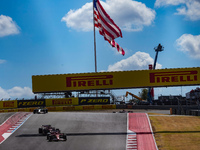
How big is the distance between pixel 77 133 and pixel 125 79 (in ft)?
21.8

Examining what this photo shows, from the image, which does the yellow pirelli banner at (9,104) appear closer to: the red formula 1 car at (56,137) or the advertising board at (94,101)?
the advertising board at (94,101)

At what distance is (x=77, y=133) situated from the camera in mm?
21891

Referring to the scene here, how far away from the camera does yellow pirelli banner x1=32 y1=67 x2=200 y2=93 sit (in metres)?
24.6

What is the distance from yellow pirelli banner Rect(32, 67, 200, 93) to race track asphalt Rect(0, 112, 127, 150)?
332 cm

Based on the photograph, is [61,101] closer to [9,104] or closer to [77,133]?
[9,104]

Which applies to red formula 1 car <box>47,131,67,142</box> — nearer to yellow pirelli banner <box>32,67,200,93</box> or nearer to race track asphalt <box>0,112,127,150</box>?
race track asphalt <box>0,112,127,150</box>

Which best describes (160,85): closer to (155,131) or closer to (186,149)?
(155,131)

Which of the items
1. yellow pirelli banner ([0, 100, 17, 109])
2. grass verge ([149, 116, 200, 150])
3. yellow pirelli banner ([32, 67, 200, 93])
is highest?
yellow pirelli banner ([32, 67, 200, 93])

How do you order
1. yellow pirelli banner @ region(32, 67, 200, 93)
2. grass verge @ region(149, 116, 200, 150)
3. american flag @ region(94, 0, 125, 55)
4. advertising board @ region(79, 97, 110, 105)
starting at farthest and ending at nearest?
1. advertising board @ region(79, 97, 110, 105)
2. american flag @ region(94, 0, 125, 55)
3. yellow pirelli banner @ region(32, 67, 200, 93)
4. grass verge @ region(149, 116, 200, 150)

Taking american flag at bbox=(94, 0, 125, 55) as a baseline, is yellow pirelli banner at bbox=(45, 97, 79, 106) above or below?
below

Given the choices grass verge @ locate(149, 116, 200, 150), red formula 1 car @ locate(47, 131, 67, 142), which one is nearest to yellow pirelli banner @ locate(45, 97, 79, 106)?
grass verge @ locate(149, 116, 200, 150)

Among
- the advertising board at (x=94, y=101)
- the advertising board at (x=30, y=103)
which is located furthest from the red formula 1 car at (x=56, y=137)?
the advertising board at (x=30, y=103)

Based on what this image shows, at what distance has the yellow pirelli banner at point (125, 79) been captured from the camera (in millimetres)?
24594

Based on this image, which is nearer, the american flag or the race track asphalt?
the race track asphalt
